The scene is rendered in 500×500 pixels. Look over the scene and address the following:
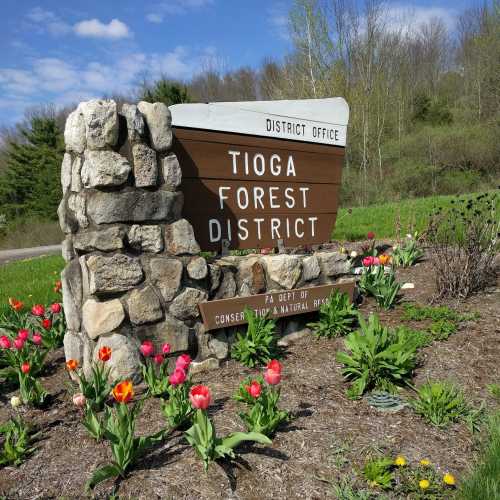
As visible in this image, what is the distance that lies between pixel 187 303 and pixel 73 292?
30.6 inches

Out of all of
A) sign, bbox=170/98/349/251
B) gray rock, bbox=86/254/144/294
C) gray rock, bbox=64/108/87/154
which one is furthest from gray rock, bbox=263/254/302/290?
gray rock, bbox=64/108/87/154

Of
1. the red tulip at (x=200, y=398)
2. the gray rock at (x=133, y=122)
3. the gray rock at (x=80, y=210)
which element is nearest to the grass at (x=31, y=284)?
the gray rock at (x=80, y=210)

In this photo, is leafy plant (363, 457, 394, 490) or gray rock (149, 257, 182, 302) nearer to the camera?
leafy plant (363, 457, 394, 490)

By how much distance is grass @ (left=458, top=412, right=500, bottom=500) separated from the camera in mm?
1991

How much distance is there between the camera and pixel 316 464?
224 cm

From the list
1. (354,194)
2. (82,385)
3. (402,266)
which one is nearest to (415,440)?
(82,385)

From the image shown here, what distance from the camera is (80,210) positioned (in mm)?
2969

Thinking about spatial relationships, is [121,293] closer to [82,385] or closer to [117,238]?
[117,238]

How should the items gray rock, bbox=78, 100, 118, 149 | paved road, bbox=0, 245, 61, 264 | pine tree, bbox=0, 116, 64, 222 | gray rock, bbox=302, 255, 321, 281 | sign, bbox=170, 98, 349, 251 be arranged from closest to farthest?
gray rock, bbox=78, 100, 118, 149 < sign, bbox=170, 98, 349, 251 < gray rock, bbox=302, 255, 321, 281 < paved road, bbox=0, 245, 61, 264 < pine tree, bbox=0, 116, 64, 222

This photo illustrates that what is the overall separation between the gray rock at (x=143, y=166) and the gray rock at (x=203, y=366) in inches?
50.9

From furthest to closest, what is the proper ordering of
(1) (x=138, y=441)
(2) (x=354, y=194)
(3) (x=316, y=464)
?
1. (2) (x=354, y=194)
2. (3) (x=316, y=464)
3. (1) (x=138, y=441)

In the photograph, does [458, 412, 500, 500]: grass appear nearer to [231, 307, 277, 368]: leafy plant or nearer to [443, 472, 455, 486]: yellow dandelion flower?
[443, 472, 455, 486]: yellow dandelion flower

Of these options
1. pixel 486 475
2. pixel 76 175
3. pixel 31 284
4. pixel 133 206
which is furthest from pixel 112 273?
pixel 31 284

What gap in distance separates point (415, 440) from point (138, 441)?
57.4 inches
